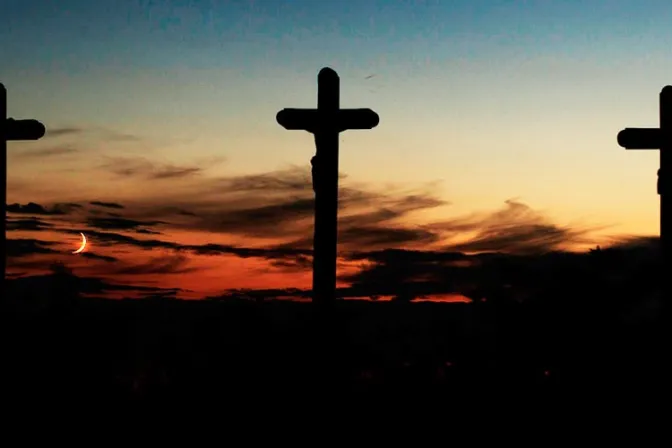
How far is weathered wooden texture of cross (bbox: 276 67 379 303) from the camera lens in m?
13.3

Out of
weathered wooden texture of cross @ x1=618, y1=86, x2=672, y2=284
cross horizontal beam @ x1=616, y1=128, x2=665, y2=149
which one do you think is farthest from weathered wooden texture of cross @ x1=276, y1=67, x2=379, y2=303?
weathered wooden texture of cross @ x1=618, y1=86, x2=672, y2=284

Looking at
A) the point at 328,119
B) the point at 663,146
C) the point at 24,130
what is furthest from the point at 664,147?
the point at 24,130

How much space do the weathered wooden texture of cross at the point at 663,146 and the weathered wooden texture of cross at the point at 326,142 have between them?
3769 millimetres

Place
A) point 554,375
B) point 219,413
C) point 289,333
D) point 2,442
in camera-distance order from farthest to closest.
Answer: point 289,333, point 554,375, point 219,413, point 2,442

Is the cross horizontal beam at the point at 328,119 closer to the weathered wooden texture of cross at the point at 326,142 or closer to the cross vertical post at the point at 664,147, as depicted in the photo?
the weathered wooden texture of cross at the point at 326,142

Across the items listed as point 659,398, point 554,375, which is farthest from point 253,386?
point 659,398

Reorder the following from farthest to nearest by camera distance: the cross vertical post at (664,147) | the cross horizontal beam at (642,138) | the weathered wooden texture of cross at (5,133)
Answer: the weathered wooden texture of cross at (5,133) → the cross horizontal beam at (642,138) → the cross vertical post at (664,147)

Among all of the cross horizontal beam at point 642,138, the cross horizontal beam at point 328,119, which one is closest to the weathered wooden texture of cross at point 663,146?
the cross horizontal beam at point 642,138

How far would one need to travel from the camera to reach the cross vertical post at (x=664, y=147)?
45.7 feet

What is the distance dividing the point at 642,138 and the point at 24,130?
9.02 metres

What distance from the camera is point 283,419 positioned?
42.7 feet

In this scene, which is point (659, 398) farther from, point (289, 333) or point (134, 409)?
point (134, 409)

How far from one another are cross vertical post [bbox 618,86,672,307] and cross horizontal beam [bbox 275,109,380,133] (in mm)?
3727

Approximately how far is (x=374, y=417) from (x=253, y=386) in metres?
2.10
